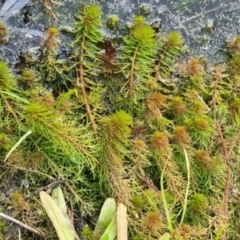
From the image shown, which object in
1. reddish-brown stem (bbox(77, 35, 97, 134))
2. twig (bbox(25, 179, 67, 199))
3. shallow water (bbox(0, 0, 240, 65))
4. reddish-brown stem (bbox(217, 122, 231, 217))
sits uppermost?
shallow water (bbox(0, 0, 240, 65))

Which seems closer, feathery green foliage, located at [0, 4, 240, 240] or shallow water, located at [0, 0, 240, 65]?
feathery green foliage, located at [0, 4, 240, 240]

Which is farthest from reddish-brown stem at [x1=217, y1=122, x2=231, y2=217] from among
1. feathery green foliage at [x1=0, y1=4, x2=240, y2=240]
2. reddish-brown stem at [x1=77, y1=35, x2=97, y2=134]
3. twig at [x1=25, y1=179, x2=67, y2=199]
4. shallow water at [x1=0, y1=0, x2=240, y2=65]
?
twig at [x1=25, y1=179, x2=67, y2=199]

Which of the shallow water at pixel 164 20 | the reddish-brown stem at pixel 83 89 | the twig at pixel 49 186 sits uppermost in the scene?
the shallow water at pixel 164 20

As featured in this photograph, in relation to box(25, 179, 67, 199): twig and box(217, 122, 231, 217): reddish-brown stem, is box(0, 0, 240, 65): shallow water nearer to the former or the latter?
box(217, 122, 231, 217): reddish-brown stem

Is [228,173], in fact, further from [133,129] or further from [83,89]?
[83,89]

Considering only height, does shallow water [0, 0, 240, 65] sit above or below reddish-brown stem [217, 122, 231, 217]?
above

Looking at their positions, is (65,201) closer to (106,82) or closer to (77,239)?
(77,239)

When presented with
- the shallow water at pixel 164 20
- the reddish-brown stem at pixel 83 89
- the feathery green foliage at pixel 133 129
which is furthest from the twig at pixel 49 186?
the shallow water at pixel 164 20

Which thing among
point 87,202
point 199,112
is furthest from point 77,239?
point 199,112

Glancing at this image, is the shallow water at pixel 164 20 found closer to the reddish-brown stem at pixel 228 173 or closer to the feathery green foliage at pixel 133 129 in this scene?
the feathery green foliage at pixel 133 129
